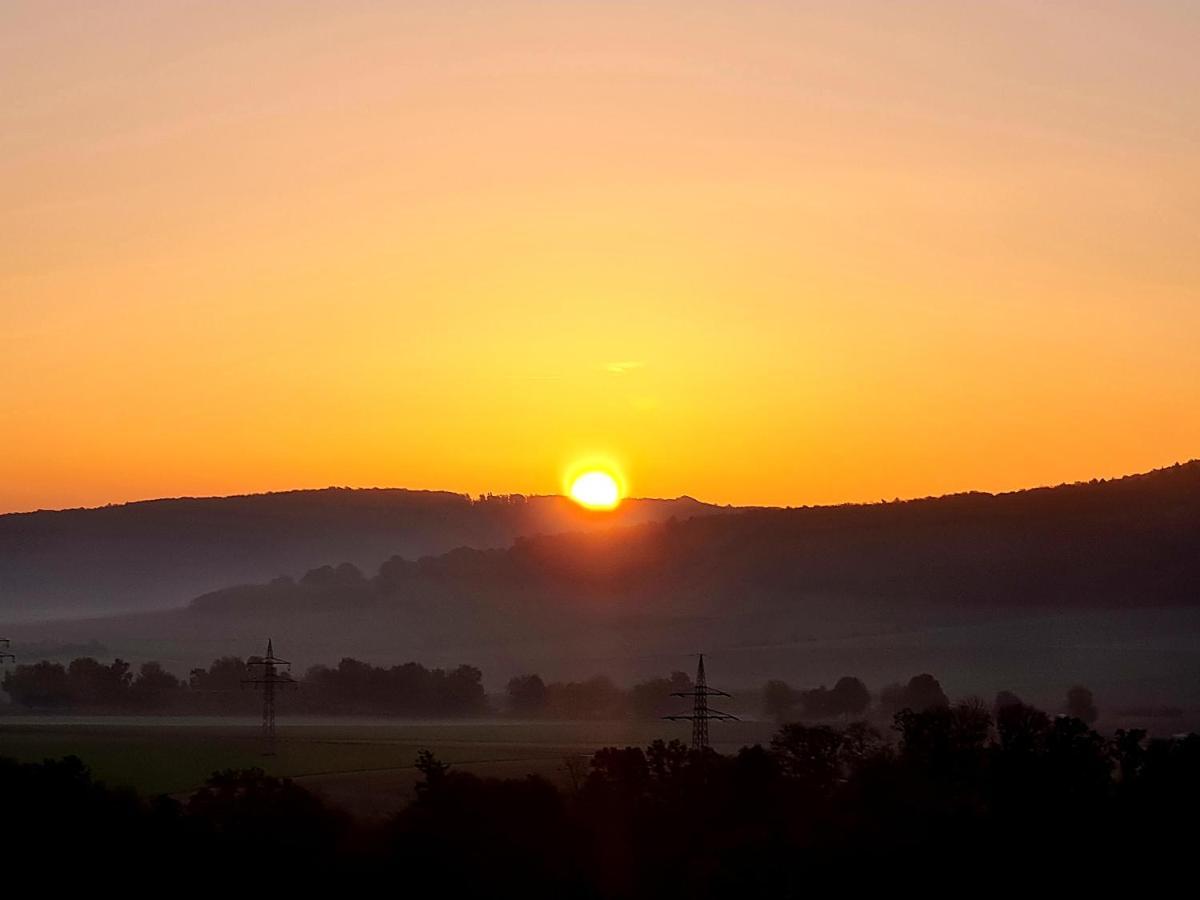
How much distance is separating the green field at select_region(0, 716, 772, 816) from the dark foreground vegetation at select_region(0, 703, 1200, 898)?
8.43 metres

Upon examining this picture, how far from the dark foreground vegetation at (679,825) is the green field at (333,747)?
27.7 feet

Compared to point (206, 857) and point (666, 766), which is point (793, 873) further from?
point (666, 766)

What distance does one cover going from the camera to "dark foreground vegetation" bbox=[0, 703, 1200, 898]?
5434 centimetres

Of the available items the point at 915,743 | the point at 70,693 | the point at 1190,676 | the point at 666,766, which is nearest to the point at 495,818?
the point at 666,766

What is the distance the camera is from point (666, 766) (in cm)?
7656

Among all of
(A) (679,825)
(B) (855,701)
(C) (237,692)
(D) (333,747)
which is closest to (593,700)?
(B) (855,701)

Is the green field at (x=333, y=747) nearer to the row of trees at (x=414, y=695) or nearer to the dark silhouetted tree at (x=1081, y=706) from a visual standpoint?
the row of trees at (x=414, y=695)

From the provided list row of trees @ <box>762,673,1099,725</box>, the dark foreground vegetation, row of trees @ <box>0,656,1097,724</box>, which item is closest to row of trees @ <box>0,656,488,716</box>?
row of trees @ <box>0,656,1097,724</box>

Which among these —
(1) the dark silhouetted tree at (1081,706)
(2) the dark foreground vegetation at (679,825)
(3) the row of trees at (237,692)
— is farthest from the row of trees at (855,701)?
(2) the dark foreground vegetation at (679,825)

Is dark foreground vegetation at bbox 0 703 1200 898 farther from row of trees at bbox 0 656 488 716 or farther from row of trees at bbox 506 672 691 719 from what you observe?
row of trees at bbox 0 656 488 716

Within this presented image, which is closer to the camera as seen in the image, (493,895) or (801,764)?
(493,895)

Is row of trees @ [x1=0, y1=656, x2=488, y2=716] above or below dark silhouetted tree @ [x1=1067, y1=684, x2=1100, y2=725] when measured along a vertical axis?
above

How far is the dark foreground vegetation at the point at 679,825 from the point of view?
178 ft

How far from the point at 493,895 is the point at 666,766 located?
24.9 metres
